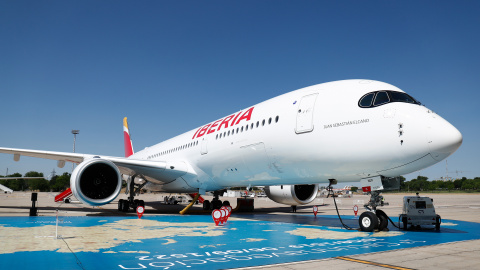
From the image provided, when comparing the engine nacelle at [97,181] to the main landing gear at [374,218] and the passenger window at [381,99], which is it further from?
the passenger window at [381,99]

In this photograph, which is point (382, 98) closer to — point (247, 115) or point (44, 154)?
point (247, 115)

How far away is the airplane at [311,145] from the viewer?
24.0 feet

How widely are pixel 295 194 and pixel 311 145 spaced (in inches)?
227

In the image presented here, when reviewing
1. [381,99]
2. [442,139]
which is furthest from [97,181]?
[442,139]

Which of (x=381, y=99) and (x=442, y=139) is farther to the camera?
(x=381, y=99)

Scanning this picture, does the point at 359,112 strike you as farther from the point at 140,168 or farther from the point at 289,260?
the point at 140,168

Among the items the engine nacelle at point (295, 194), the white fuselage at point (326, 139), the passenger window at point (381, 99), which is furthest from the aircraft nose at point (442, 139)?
the engine nacelle at point (295, 194)

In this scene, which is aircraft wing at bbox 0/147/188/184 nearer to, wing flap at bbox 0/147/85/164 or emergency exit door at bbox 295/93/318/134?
wing flap at bbox 0/147/85/164

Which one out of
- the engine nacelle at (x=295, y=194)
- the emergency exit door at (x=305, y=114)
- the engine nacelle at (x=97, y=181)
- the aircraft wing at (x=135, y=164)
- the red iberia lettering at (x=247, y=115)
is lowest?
the engine nacelle at (x=295, y=194)

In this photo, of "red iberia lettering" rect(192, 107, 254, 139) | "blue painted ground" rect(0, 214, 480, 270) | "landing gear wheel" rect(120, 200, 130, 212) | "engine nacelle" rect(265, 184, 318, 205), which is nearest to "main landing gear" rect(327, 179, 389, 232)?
"blue painted ground" rect(0, 214, 480, 270)

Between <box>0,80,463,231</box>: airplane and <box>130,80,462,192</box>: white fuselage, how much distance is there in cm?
2

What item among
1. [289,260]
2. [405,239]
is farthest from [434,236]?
[289,260]

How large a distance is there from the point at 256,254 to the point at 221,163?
6647 millimetres

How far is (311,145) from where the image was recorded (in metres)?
8.70
